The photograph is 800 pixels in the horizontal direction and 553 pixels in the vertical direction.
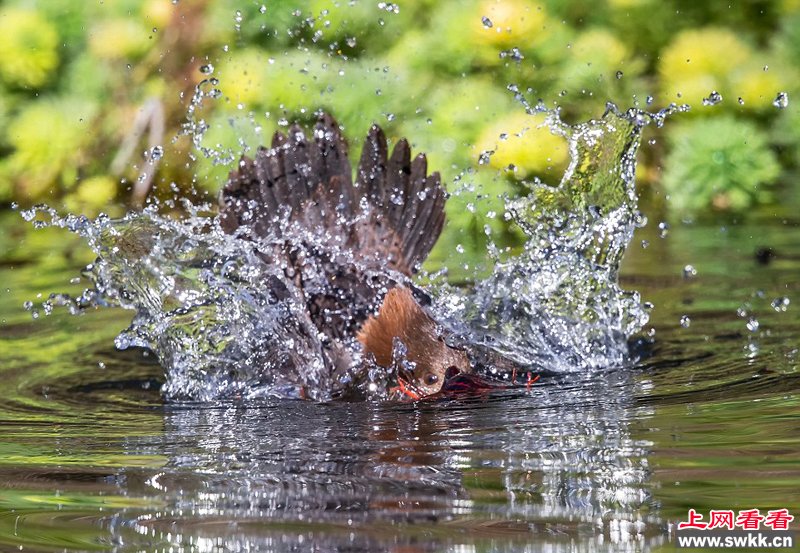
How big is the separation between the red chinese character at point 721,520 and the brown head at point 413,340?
1333 mm

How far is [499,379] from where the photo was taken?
362cm

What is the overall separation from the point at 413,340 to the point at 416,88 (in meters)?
A: 3.74

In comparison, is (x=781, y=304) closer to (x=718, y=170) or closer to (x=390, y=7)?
(x=718, y=170)

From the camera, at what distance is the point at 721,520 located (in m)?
2.16

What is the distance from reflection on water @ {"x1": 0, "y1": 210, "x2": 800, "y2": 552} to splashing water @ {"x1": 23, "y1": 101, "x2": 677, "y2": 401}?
17 centimetres

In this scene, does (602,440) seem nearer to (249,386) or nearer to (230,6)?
(249,386)

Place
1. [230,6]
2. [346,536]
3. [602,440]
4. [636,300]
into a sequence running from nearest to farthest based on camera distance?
[346,536] → [602,440] → [636,300] → [230,6]

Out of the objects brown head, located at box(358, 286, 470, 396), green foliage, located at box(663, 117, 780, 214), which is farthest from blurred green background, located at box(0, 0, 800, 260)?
brown head, located at box(358, 286, 470, 396)

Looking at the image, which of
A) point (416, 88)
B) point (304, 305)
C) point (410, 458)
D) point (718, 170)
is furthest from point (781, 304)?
point (416, 88)

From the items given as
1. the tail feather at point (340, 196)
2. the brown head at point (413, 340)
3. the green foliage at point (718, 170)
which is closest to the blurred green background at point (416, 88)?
the green foliage at point (718, 170)

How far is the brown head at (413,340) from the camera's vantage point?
3.50m

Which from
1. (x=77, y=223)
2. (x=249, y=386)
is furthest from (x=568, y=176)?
(x=77, y=223)

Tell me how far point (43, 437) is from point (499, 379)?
129 centimetres

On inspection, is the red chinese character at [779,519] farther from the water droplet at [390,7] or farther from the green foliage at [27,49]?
the green foliage at [27,49]
